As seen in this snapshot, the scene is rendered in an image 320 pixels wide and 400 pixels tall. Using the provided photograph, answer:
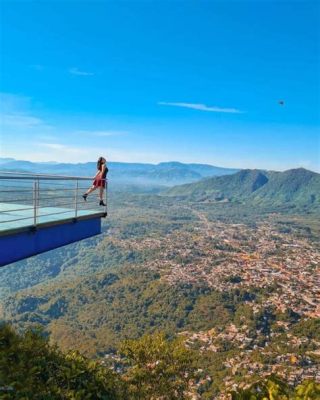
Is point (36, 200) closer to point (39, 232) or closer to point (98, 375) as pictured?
point (39, 232)

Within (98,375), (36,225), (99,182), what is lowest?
(98,375)

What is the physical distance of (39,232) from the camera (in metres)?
8.91

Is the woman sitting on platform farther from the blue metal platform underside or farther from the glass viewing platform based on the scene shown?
the blue metal platform underside

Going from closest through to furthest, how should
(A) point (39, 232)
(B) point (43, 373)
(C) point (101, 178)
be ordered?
(A) point (39, 232) → (B) point (43, 373) → (C) point (101, 178)

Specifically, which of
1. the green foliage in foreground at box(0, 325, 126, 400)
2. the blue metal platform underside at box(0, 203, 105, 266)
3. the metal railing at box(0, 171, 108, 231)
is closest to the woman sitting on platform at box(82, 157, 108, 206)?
the metal railing at box(0, 171, 108, 231)

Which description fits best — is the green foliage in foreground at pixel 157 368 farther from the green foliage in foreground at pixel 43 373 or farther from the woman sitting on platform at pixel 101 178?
the woman sitting on platform at pixel 101 178

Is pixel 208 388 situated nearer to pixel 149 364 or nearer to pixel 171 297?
pixel 149 364

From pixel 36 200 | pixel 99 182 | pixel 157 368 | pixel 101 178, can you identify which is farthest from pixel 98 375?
pixel 36 200

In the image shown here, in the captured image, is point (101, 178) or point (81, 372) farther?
point (101, 178)

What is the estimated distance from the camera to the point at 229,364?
205ft

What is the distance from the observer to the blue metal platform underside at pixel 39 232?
780cm

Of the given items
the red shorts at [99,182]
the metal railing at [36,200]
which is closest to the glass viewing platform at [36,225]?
the metal railing at [36,200]

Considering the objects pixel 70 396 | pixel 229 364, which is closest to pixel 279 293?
pixel 229 364

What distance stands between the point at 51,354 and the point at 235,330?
3068 inches
